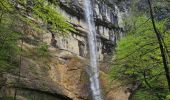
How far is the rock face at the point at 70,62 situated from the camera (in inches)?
779

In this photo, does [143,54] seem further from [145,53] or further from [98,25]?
[98,25]

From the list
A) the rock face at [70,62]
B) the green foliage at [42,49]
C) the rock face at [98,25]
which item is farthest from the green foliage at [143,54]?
the rock face at [98,25]

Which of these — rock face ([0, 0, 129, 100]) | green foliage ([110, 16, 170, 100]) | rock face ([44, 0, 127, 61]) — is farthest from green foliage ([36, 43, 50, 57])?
rock face ([44, 0, 127, 61])

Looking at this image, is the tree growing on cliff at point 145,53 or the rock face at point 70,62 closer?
the tree growing on cliff at point 145,53

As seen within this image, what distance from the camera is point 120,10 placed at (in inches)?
1713

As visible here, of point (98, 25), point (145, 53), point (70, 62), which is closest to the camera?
point (145, 53)

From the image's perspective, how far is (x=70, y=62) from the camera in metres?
29.6

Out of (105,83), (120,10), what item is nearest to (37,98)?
(105,83)

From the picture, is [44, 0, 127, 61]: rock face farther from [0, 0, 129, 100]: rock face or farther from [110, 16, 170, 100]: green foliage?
[110, 16, 170, 100]: green foliage

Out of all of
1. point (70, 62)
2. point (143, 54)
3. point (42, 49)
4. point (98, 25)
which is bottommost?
point (143, 54)

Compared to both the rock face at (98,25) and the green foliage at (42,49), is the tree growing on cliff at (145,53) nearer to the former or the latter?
the green foliage at (42,49)

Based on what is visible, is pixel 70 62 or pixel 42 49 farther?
pixel 70 62

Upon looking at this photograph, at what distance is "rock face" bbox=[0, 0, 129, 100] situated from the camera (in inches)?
779

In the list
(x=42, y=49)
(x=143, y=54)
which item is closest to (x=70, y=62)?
(x=42, y=49)
